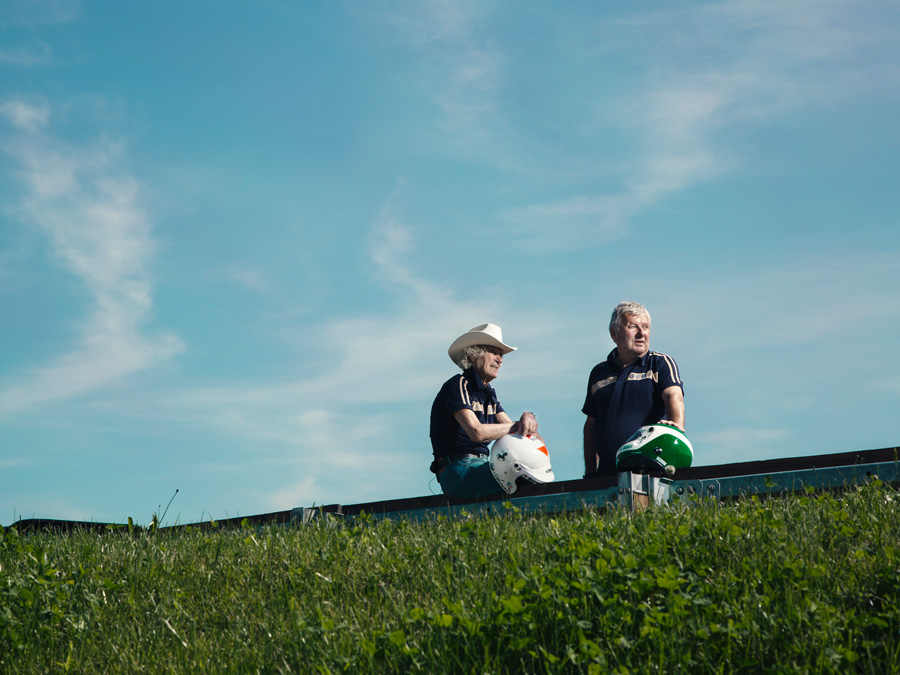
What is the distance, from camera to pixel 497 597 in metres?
4.92

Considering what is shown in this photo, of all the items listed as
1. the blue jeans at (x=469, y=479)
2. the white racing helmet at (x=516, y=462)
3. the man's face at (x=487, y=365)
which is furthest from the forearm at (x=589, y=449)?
the man's face at (x=487, y=365)

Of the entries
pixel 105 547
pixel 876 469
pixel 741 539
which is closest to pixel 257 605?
pixel 105 547

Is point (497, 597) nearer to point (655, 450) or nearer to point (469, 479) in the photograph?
point (655, 450)

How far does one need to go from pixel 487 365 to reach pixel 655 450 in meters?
2.72

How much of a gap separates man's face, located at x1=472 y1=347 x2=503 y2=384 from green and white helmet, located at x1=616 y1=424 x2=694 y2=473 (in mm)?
2362

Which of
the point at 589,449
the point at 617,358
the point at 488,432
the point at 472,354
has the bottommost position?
the point at 589,449

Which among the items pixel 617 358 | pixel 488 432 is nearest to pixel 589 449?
pixel 617 358

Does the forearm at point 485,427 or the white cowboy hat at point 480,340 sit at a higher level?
the white cowboy hat at point 480,340

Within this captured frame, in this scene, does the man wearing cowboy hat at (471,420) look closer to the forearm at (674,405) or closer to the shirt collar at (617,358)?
the shirt collar at (617,358)

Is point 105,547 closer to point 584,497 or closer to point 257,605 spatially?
point 257,605

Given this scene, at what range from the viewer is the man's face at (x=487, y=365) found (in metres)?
10.4

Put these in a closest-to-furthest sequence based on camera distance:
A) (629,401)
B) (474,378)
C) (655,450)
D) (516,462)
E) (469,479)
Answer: (655,450)
(516,462)
(629,401)
(469,479)
(474,378)

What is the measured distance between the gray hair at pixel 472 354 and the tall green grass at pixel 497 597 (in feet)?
10.3

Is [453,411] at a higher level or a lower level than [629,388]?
lower
